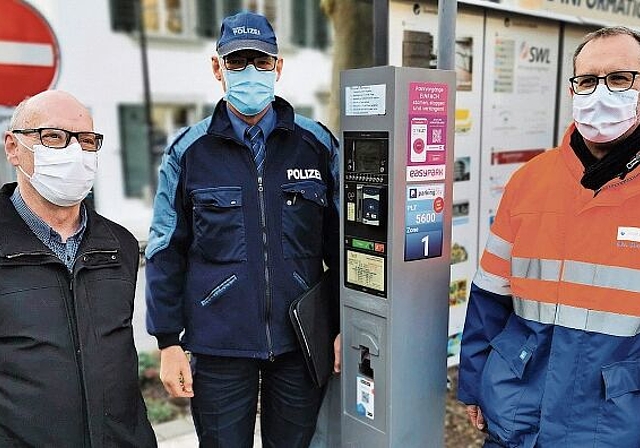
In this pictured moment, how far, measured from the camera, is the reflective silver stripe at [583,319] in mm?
1643

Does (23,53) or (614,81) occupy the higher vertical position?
(23,53)

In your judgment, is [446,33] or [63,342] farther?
[446,33]

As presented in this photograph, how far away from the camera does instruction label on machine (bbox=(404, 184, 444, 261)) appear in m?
2.04

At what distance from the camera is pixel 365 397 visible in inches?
87.0

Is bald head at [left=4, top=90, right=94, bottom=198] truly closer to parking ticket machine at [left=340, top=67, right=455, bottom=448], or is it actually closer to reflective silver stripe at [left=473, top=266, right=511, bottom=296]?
parking ticket machine at [left=340, top=67, right=455, bottom=448]

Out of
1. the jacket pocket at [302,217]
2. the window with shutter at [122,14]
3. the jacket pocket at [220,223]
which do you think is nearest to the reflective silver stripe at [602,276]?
the jacket pocket at [302,217]

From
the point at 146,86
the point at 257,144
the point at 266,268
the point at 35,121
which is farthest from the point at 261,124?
the point at 146,86

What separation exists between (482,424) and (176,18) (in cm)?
867

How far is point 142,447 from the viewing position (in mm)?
1896

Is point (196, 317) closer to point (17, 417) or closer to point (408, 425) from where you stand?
point (17, 417)

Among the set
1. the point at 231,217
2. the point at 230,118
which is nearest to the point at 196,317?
the point at 231,217

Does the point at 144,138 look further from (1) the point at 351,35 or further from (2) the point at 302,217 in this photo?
(2) the point at 302,217

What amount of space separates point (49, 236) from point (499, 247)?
135 cm

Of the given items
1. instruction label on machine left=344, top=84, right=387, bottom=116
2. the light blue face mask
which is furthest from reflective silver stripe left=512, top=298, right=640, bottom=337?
the light blue face mask
